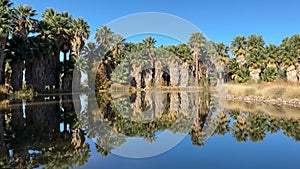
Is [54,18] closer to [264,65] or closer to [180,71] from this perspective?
[180,71]

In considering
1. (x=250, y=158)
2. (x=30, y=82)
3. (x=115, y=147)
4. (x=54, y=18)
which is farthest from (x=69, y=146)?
(x=54, y=18)

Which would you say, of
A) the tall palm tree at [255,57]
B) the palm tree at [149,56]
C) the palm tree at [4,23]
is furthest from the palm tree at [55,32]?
the tall palm tree at [255,57]

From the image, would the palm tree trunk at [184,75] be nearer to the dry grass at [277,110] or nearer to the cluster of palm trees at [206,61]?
the cluster of palm trees at [206,61]

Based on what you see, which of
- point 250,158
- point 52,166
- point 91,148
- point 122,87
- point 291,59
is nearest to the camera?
point 52,166

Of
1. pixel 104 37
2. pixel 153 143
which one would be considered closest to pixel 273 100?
pixel 153 143

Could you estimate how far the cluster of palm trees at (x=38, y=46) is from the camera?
27.6m

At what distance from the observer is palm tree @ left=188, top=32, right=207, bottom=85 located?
150 feet

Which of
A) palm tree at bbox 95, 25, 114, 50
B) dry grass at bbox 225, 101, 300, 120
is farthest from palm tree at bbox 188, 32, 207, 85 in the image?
dry grass at bbox 225, 101, 300, 120

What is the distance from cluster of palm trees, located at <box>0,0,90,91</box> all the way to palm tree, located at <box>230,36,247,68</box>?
2401cm

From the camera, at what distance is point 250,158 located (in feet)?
17.6

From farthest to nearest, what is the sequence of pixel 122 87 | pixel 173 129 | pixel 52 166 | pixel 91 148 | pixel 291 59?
pixel 122 87 < pixel 291 59 < pixel 173 129 < pixel 91 148 < pixel 52 166

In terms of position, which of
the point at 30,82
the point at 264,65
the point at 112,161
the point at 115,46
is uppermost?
the point at 115,46

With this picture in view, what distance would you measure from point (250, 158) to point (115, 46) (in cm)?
4056

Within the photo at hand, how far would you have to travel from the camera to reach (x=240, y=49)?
45125 millimetres
